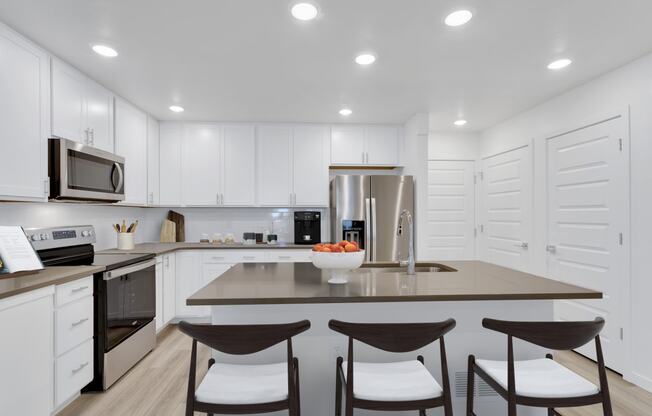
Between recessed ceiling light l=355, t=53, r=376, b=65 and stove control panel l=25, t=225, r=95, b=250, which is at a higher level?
recessed ceiling light l=355, t=53, r=376, b=65

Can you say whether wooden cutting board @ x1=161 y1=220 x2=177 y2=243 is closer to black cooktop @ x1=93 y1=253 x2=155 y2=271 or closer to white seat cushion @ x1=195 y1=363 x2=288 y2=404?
black cooktop @ x1=93 y1=253 x2=155 y2=271

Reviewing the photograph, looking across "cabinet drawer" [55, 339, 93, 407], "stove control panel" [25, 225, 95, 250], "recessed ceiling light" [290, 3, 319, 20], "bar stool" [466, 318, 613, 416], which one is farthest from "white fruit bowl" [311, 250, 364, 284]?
"stove control panel" [25, 225, 95, 250]

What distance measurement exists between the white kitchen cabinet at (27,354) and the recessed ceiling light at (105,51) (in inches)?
63.1

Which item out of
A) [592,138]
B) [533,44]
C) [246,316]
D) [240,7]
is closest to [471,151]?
[592,138]

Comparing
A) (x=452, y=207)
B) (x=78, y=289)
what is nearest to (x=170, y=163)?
(x=78, y=289)

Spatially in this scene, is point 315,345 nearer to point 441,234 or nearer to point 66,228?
point 66,228

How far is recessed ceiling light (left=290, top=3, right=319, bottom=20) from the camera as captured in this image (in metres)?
1.96

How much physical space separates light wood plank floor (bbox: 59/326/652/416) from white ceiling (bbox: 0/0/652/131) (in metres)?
2.38

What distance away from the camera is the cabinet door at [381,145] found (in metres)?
4.47

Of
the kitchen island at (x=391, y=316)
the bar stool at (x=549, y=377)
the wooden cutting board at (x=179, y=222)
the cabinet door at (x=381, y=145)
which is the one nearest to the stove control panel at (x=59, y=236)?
the kitchen island at (x=391, y=316)

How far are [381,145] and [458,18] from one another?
7.97 feet

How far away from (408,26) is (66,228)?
8.97ft

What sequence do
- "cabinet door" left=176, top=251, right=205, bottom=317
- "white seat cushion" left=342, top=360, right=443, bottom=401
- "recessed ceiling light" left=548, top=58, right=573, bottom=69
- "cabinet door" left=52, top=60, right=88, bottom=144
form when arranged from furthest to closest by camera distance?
"cabinet door" left=176, top=251, right=205, bottom=317
"recessed ceiling light" left=548, top=58, right=573, bottom=69
"cabinet door" left=52, top=60, right=88, bottom=144
"white seat cushion" left=342, top=360, right=443, bottom=401

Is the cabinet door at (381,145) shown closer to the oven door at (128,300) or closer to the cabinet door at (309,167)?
the cabinet door at (309,167)
